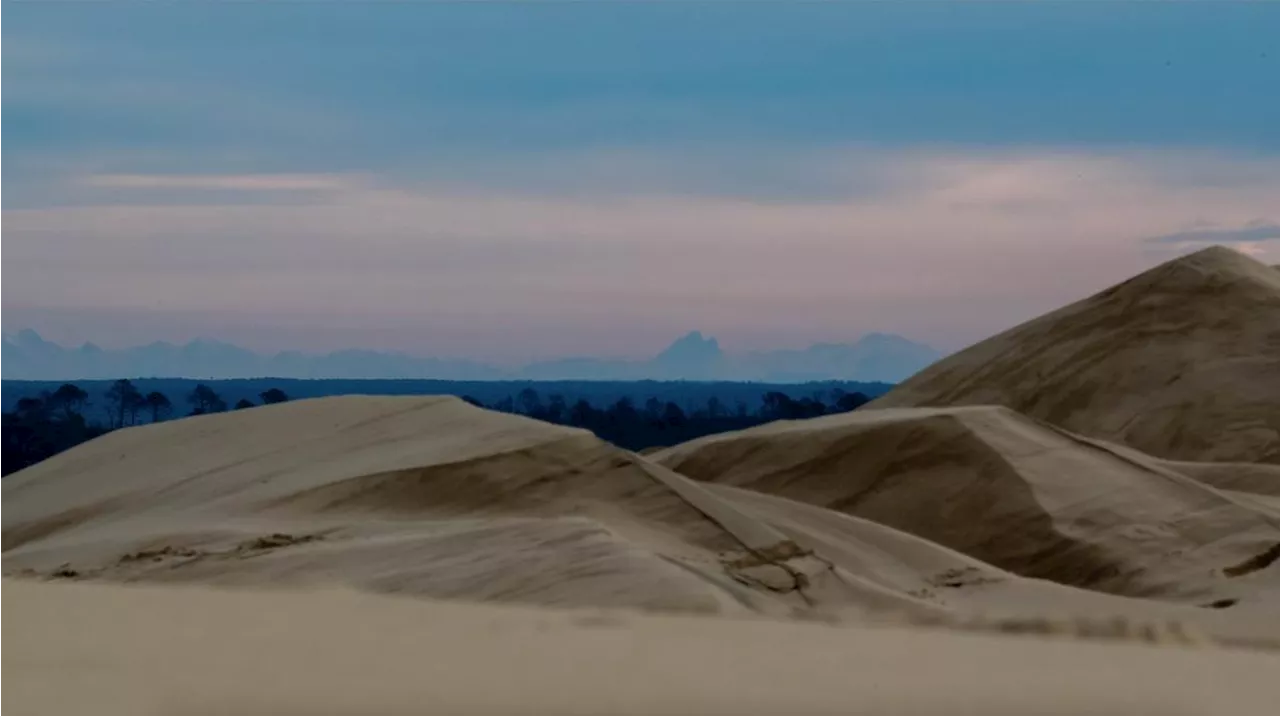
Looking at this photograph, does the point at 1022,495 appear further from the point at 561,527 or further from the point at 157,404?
the point at 157,404

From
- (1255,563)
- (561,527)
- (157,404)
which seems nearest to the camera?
(561,527)

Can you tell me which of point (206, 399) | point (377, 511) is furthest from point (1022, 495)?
point (206, 399)

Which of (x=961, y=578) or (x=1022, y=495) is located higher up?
(x=1022, y=495)

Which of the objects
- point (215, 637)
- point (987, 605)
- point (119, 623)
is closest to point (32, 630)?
point (119, 623)

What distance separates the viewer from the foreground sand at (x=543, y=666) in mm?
3500

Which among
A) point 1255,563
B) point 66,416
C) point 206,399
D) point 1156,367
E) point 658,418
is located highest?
point 206,399

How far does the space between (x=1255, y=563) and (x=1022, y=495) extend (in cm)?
202

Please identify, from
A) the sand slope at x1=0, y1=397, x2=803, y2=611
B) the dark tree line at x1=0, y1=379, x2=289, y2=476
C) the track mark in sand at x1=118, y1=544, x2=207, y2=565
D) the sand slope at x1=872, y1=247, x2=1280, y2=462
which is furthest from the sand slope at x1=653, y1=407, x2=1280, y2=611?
the dark tree line at x1=0, y1=379, x2=289, y2=476

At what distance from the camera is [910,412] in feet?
41.9

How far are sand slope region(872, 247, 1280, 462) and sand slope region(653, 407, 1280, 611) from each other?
4.79m

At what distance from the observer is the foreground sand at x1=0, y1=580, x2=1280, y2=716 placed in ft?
11.5

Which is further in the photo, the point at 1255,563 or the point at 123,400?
the point at 123,400

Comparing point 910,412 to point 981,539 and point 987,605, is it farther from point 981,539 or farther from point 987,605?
point 987,605

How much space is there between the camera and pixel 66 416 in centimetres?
3578
